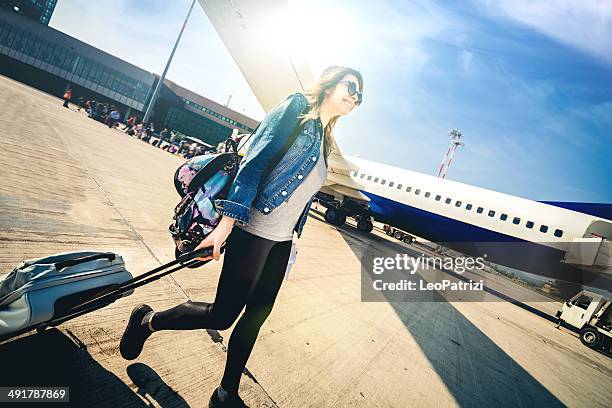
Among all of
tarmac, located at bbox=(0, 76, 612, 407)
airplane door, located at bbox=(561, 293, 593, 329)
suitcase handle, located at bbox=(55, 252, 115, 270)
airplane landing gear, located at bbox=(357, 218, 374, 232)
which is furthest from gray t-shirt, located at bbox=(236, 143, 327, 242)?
airplane landing gear, located at bbox=(357, 218, 374, 232)

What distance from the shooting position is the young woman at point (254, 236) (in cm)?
133

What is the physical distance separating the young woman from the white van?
9576 millimetres

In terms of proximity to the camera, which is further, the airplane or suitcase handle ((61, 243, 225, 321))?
the airplane

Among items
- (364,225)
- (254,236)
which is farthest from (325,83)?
(364,225)

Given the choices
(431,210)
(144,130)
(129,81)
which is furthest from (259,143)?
(129,81)

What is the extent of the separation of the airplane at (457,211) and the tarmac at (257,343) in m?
4.39

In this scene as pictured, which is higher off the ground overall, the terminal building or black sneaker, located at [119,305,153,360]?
the terminal building

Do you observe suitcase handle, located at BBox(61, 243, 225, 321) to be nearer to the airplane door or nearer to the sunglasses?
the sunglasses

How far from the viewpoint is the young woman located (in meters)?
1.33

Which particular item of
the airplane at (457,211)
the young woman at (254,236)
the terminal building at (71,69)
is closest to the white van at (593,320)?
the airplane at (457,211)

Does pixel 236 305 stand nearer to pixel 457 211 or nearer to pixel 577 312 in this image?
pixel 457 211

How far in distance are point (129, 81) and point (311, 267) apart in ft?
175

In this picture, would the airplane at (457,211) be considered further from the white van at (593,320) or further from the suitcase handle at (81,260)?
the suitcase handle at (81,260)

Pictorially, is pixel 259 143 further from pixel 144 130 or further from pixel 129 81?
pixel 129 81
